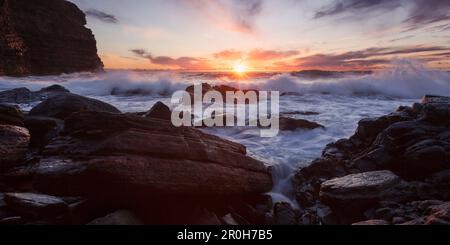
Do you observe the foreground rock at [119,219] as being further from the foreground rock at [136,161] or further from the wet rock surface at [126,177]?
the foreground rock at [136,161]

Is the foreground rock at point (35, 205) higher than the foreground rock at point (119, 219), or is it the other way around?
the foreground rock at point (35, 205)

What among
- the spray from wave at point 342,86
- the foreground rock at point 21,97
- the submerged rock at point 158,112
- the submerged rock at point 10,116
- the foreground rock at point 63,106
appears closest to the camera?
the submerged rock at point 10,116

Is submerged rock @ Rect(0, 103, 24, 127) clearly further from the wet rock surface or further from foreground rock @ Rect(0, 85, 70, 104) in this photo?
foreground rock @ Rect(0, 85, 70, 104)

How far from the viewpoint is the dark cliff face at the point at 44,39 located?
36.6 m

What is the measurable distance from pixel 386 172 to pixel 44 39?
51.9 meters

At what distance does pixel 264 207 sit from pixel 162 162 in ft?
6.08

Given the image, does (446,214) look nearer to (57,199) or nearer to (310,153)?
(57,199)

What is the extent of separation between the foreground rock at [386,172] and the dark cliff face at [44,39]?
36.7 m

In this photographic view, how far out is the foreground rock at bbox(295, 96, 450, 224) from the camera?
449cm

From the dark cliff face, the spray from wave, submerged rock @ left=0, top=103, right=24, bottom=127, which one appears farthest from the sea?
the dark cliff face

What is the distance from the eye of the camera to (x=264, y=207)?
5.06 m

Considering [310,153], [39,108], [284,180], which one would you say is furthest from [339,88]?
[39,108]

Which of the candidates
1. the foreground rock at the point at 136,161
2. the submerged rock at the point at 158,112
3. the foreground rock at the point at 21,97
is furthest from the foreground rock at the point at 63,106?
the foreground rock at the point at 21,97

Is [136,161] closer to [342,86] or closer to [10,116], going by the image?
[10,116]
